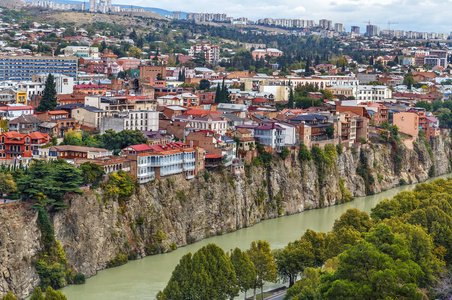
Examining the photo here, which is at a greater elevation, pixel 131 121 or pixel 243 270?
pixel 131 121

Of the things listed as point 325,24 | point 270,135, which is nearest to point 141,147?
point 270,135

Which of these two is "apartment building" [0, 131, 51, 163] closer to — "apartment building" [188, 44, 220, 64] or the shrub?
the shrub

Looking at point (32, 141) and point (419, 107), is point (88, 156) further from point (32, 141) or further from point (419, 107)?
point (419, 107)

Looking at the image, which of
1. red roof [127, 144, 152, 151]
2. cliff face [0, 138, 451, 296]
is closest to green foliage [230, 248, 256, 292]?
cliff face [0, 138, 451, 296]

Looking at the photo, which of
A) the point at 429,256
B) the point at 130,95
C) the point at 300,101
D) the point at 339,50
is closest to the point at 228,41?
the point at 339,50

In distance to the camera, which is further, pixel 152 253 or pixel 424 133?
pixel 424 133

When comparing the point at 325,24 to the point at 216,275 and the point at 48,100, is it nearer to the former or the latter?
the point at 48,100
